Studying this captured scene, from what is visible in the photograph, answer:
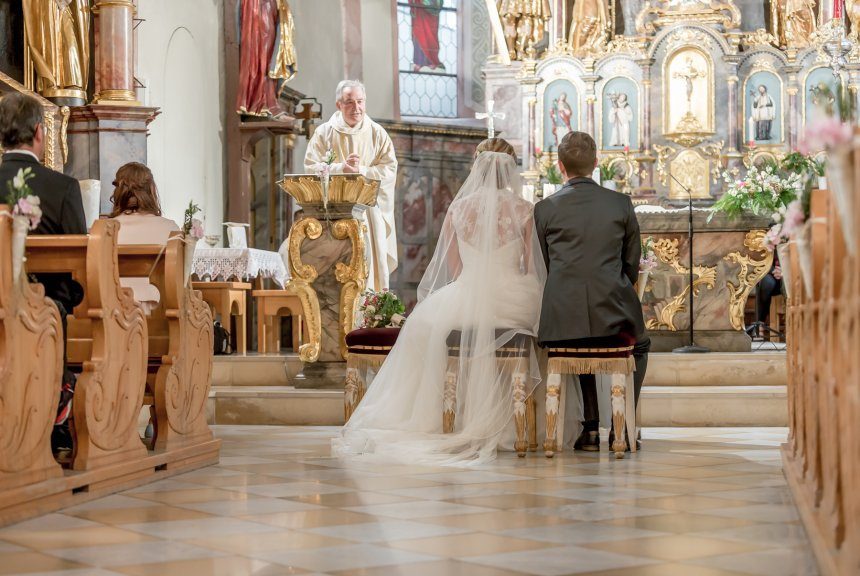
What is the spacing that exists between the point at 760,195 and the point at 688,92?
14.3 ft

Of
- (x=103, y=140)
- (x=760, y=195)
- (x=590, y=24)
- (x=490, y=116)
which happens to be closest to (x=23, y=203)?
(x=103, y=140)

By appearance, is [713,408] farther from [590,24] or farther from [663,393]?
[590,24]

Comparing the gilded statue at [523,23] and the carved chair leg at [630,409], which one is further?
the gilded statue at [523,23]

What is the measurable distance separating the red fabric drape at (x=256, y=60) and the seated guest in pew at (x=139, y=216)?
22.3 ft

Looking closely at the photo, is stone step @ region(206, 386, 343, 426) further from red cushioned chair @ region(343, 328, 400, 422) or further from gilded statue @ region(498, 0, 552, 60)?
gilded statue @ region(498, 0, 552, 60)

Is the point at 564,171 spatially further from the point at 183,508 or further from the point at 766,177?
the point at 766,177

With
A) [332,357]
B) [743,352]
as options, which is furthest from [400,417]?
[743,352]

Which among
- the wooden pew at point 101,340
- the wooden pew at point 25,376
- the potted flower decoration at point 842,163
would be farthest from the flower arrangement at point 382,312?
the potted flower decoration at point 842,163

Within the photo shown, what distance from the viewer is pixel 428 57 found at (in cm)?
1727

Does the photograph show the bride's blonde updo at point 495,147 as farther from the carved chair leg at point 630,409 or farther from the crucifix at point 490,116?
the crucifix at point 490,116

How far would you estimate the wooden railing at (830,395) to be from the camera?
2.85m

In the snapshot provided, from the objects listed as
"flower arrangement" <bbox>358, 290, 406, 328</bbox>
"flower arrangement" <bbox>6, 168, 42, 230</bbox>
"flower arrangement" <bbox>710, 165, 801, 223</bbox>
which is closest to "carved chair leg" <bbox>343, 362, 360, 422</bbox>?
"flower arrangement" <bbox>358, 290, 406, 328</bbox>

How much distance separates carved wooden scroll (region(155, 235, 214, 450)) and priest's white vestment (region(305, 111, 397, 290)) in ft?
9.69

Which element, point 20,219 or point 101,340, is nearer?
point 20,219
